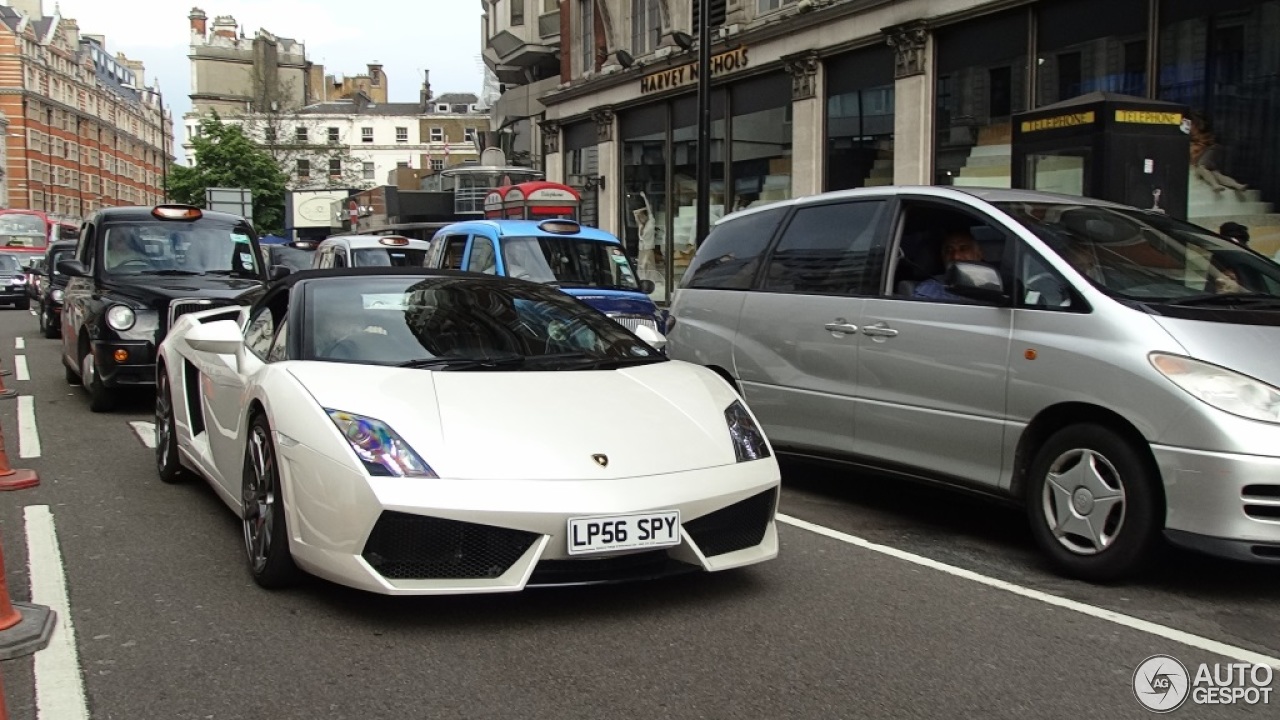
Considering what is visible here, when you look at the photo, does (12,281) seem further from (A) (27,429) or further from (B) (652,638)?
(B) (652,638)

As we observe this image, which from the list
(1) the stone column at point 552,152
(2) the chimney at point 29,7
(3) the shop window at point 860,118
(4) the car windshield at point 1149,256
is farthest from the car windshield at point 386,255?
(2) the chimney at point 29,7

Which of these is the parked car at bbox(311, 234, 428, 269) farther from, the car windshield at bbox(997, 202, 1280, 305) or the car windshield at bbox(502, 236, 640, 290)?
the car windshield at bbox(997, 202, 1280, 305)

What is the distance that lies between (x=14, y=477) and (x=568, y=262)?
6426 mm

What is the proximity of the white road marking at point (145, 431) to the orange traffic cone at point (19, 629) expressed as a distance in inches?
174

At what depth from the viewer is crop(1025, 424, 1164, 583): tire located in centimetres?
478

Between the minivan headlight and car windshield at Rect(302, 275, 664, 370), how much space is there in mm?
2250

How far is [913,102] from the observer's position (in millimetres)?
17844

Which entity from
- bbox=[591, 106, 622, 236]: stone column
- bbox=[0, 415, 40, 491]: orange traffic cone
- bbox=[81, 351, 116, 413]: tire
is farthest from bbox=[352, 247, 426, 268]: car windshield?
bbox=[591, 106, 622, 236]: stone column

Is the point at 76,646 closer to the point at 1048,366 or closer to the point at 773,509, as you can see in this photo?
the point at 773,509

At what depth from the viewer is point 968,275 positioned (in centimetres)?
547

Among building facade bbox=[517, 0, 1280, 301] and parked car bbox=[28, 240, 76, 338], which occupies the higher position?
building facade bbox=[517, 0, 1280, 301]

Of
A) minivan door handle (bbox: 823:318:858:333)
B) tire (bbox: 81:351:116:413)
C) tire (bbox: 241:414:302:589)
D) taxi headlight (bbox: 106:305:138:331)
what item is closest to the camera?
tire (bbox: 241:414:302:589)

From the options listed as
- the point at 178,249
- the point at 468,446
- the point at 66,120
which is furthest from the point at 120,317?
the point at 66,120

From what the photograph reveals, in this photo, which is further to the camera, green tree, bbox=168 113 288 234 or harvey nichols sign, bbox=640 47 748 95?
green tree, bbox=168 113 288 234
